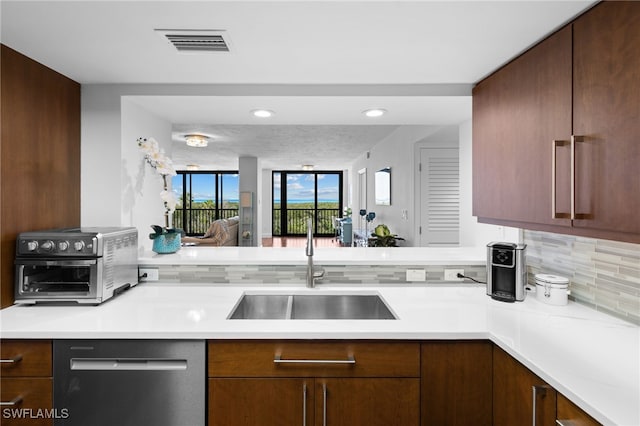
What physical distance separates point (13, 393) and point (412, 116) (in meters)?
2.61

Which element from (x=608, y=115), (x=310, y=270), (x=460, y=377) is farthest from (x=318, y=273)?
(x=608, y=115)

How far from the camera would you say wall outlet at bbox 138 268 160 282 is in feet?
6.95

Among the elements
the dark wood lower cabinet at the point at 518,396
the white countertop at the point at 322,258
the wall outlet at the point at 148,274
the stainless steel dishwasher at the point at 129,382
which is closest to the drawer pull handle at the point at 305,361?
the stainless steel dishwasher at the point at 129,382

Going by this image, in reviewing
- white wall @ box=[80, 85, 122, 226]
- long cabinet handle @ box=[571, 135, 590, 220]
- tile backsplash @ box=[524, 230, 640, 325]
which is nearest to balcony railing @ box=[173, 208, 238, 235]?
white wall @ box=[80, 85, 122, 226]

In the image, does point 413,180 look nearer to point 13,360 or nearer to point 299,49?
point 299,49

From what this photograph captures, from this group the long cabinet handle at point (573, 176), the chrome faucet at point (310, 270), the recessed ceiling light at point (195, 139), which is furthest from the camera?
the recessed ceiling light at point (195, 139)

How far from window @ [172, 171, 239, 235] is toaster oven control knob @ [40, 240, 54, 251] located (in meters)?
10.4

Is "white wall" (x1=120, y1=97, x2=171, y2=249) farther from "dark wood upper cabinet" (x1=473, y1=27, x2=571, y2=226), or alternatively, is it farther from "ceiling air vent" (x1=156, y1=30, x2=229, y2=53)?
"dark wood upper cabinet" (x1=473, y1=27, x2=571, y2=226)

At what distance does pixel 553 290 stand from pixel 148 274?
223 centimetres

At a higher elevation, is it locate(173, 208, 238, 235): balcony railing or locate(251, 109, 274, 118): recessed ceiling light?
locate(251, 109, 274, 118): recessed ceiling light

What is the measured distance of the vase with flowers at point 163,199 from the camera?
2223 millimetres

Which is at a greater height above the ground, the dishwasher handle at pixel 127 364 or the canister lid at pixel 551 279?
the canister lid at pixel 551 279

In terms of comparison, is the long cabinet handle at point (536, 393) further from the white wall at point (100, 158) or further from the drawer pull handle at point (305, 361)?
the white wall at point (100, 158)

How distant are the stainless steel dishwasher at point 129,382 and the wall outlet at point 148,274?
74 centimetres
